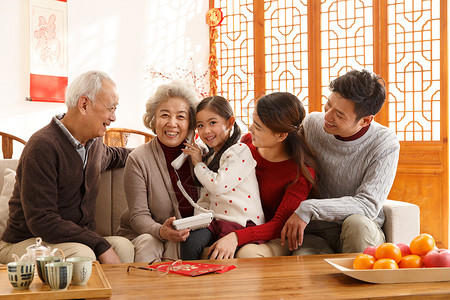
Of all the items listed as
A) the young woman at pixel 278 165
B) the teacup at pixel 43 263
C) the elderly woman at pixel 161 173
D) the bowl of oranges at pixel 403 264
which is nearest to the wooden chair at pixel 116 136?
the elderly woman at pixel 161 173

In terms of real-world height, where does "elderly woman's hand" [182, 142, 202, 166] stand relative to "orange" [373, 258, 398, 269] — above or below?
above

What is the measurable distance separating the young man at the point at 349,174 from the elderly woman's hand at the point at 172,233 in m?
0.45

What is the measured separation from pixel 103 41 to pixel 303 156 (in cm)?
328

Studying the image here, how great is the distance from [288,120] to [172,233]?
0.77m

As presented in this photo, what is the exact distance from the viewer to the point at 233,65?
5590 mm

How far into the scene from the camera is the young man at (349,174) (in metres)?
2.31

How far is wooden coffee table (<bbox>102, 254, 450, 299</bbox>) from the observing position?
1534 millimetres

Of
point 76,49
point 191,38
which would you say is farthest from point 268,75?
point 76,49

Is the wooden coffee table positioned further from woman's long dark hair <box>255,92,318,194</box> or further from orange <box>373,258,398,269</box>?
woman's long dark hair <box>255,92,318,194</box>

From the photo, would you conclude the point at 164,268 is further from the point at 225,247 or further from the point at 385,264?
the point at 385,264

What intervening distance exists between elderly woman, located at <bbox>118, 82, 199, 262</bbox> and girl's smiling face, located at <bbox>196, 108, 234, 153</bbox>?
10cm

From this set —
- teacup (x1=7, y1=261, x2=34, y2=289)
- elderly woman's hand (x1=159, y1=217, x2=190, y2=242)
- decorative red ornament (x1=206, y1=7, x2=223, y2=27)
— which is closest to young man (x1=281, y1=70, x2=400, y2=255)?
elderly woman's hand (x1=159, y1=217, x2=190, y2=242)

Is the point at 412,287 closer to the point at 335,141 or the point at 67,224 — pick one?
the point at 335,141

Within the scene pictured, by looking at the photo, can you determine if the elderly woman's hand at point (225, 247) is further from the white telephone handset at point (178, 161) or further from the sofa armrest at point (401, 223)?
the sofa armrest at point (401, 223)
